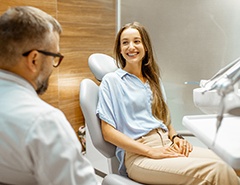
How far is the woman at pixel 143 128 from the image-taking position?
1297mm

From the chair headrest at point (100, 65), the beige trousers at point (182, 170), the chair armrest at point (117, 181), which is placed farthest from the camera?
the chair headrest at point (100, 65)

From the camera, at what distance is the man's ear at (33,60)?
34.8 inches

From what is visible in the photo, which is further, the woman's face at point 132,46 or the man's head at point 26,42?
the woman's face at point 132,46

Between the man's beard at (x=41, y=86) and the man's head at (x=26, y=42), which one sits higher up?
the man's head at (x=26, y=42)

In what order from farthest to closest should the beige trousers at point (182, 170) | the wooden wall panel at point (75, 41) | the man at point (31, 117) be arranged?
the wooden wall panel at point (75, 41)
the beige trousers at point (182, 170)
the man at point (31, 117)

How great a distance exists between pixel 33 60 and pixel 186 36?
6.81 feet

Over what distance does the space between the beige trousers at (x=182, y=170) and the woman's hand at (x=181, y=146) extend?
0.04 meters

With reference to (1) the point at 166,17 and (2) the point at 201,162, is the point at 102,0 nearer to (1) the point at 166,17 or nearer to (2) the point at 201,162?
(1) the point at 166,17

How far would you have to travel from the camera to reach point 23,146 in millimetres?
781

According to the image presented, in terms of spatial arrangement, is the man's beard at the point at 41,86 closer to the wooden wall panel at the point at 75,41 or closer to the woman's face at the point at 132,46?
the woman's face at the point at 132,46

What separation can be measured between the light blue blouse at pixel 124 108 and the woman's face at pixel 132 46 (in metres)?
0.12

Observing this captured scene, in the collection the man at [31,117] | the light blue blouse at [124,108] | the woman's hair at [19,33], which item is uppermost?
the woman's hair at [19,33]

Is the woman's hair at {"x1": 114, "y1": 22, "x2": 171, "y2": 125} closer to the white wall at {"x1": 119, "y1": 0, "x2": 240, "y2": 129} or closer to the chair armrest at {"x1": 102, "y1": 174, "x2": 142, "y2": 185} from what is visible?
the chair armrest at {"x1": 102, "y1": 174, "x2": 142, "y2": 185}

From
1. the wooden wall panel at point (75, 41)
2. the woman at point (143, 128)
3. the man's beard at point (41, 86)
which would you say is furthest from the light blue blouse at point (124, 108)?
the wooden wall panel at point (75, 41)
